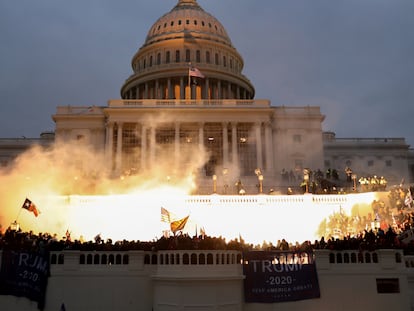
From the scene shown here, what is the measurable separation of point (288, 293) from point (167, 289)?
222 inches

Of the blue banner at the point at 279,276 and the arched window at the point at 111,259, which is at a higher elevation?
the arched window at the point at 111,259

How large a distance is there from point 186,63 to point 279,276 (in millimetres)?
59710

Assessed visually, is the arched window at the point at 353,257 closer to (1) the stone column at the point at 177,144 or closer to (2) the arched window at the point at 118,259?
(2) the arched window at the point at 118,259

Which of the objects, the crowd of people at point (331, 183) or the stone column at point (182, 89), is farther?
the stone column at point (182, 89)

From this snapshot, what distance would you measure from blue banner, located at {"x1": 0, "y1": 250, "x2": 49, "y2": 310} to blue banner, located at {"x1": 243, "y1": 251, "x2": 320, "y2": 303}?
29.7 feet

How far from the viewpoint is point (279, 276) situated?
22516 millimetres

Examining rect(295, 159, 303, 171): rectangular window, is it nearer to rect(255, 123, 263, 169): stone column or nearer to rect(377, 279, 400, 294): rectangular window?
rect(255, 123, 263, 169): stone column

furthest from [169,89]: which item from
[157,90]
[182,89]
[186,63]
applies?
[186,63]

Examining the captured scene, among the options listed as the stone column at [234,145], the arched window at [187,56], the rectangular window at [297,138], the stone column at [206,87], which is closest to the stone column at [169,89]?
the arched window at [187,56]

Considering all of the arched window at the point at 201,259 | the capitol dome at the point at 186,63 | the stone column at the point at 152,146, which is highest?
the capitol dome at the point at 186,63

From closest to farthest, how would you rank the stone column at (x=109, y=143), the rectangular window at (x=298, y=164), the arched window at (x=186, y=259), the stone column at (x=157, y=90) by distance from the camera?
the arched window at (x=186, y=259), the stone column at (x=109, y=143), the rectangular window at (x=298, y=164), the stone column at (x=157, y=90)

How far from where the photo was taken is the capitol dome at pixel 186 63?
77562mm

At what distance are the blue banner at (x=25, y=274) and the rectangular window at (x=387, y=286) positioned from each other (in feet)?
49.3

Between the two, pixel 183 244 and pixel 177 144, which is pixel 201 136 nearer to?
pixel 177 144
